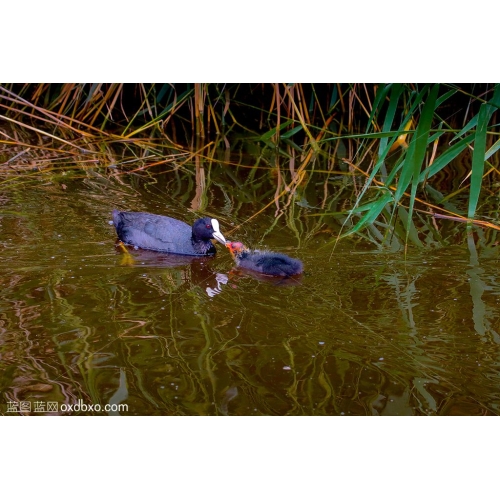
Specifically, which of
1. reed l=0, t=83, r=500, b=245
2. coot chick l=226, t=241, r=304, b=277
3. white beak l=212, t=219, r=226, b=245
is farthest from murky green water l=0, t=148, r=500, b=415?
reed l=0, t=83, r=500, b=245

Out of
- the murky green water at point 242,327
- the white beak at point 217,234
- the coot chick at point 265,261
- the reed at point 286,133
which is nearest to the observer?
the murky green water at point 242,327

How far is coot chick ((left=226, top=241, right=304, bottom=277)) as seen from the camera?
17.4 feet

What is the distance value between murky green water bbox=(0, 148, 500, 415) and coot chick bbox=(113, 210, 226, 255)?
0.14 meters

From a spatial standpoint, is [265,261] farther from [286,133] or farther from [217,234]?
[286,133]

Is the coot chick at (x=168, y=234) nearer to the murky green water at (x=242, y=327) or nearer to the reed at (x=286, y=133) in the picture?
the murky green water at (x=242, y=327)

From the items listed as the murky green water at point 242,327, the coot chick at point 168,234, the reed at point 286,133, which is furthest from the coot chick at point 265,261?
the reed at point 286,133

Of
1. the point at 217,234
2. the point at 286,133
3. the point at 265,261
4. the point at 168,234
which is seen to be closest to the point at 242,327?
the point at 265,261

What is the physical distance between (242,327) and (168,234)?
1725 millimetres

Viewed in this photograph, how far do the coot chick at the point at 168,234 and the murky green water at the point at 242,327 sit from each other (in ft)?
0.46

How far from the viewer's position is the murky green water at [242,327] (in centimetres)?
389

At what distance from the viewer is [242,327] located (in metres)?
Answer: 4.62

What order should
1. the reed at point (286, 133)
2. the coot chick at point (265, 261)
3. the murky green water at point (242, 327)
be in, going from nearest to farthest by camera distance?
the murky green water at point (242, 327), the coot chick at point (265, 261), the reed at point (286, 133)

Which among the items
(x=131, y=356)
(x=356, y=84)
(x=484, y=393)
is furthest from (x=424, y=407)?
(x=356, y=84)

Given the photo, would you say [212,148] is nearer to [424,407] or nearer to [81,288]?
[81,288]
